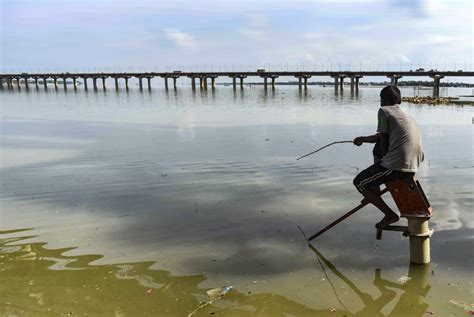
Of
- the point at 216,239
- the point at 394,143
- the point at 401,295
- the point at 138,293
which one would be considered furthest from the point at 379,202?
the point at 138,293

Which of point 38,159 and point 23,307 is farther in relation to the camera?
point 38,159

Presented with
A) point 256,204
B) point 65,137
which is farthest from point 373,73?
point 256,204

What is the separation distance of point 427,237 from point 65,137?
633 inches

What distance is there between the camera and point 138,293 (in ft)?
15.7

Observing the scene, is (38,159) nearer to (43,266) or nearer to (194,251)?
(43,266)

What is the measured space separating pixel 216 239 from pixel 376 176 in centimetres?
274

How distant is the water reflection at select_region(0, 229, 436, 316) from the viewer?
4441 mm

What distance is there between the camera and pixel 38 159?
1277 centimetres

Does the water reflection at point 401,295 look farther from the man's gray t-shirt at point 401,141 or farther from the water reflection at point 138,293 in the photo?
the man's gray t-shirt at point 401,141

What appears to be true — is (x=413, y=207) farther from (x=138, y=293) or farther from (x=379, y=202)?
(x=138, y=293)

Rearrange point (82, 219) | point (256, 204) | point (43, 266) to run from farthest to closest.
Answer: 1. point (256, 204)
2. point (82, 219)
3. point (43, 266)

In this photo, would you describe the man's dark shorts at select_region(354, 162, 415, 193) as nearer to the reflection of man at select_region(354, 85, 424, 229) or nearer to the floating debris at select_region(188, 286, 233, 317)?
the reflection of man at select_region(354, 85, 424, 229)

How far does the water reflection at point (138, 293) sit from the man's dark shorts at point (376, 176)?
119cm

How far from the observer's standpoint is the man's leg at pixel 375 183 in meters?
5.03
